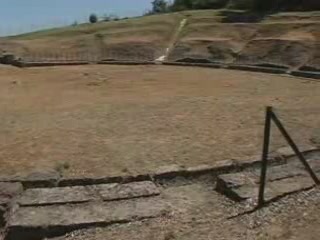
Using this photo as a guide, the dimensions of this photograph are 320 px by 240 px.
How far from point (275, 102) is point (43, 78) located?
30.1 ft

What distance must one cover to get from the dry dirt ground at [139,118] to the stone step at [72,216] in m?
1.52

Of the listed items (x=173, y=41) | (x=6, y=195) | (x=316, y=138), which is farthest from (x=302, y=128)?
(x=173, y=41)

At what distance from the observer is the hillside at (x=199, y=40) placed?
24719 millimetres

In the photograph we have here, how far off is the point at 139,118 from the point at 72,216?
246 inches

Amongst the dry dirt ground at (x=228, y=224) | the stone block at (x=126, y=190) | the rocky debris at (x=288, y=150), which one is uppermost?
the stone block at (x=126, y=190)

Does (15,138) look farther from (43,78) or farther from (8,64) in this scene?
(8,64)

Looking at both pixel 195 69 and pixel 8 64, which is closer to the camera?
pixel 195 69

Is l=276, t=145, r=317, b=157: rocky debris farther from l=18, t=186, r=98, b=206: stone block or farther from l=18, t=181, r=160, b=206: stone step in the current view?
l=18, t=186, r=98, b=206: stone block

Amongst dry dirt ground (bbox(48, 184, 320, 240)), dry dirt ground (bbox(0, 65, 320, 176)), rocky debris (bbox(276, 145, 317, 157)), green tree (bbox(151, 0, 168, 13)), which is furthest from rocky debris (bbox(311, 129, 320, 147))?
green tree (bbox(151, 0, 168, 13))

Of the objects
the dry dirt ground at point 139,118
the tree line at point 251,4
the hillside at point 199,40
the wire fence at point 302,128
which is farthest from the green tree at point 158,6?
the wire fence at point 302,128

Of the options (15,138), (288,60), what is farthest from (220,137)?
(288,60)

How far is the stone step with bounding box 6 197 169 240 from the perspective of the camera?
6.74m

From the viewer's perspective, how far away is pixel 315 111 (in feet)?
44.6

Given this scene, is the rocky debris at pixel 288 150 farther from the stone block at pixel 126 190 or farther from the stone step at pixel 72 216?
the stone step at pixel 72 216
